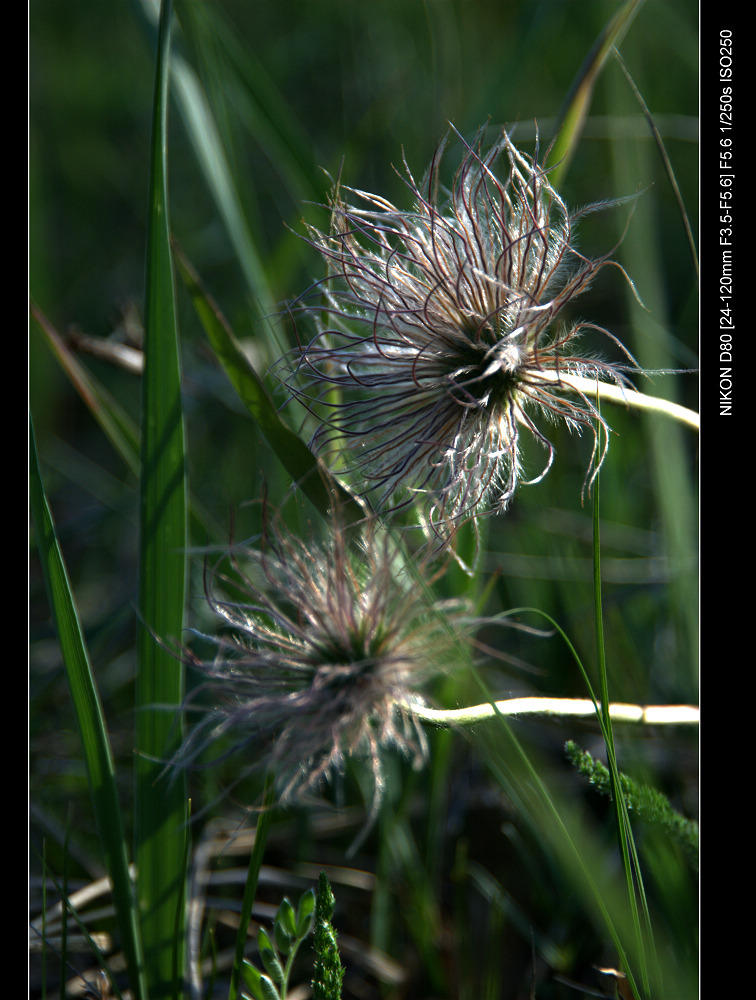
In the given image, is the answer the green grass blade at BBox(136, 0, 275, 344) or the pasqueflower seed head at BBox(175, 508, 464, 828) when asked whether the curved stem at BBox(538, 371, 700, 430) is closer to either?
the pasqueflower seed head at BBox(175, 508, 464, 828)

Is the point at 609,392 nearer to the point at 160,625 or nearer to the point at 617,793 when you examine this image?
the point at 617,793

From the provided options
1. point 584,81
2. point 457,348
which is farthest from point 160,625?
point 584,81

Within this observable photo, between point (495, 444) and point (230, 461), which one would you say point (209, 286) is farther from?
point (495, 444)

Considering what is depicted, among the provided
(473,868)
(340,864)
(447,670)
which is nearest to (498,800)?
(473,868)

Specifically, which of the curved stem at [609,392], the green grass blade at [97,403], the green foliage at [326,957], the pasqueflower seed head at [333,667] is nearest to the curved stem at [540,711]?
the pasqueflower seed head at [333,667]

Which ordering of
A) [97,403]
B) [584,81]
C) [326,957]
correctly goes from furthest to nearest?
[97,403] < [584,81] < [326,957]
